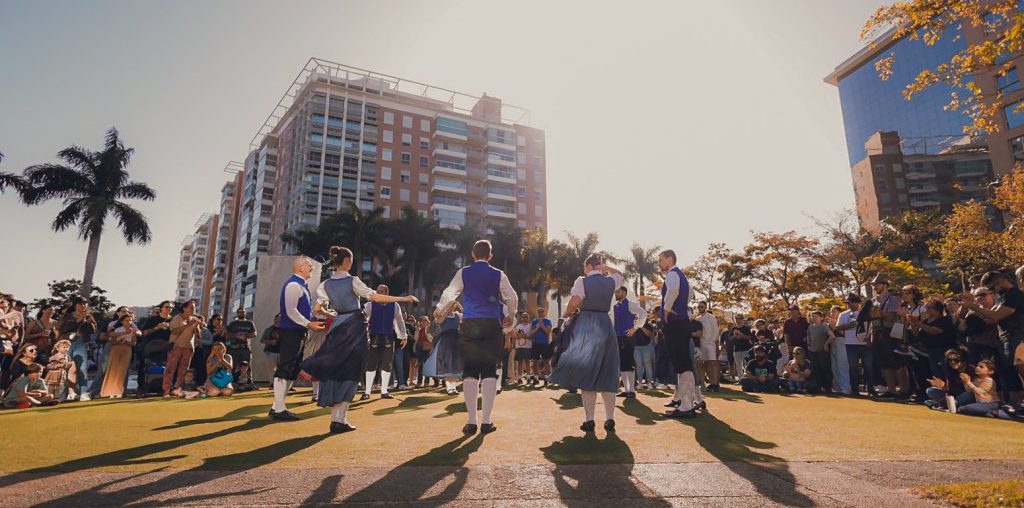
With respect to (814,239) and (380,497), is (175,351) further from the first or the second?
(814,239)

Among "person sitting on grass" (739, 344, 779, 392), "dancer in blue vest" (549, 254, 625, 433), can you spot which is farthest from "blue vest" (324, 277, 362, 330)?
"person sitting on grass" (739, 344, 779, 392)

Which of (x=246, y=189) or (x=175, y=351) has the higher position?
(x=246, y=189)

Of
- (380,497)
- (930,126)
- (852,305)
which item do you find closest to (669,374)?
(852,305)

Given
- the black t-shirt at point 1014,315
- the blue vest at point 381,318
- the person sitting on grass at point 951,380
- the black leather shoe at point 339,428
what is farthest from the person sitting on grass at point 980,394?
the blue vest at point 381,318

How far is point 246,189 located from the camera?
89.1 metres

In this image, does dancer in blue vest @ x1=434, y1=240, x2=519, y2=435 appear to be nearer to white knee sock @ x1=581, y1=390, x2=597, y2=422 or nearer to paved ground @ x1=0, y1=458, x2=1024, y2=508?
white knee sock @ x1=581, y1=390, x2=597, y2=422

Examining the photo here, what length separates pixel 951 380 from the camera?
8.66 m

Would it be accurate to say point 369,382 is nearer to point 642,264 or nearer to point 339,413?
point 339,413

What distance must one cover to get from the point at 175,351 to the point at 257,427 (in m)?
6.92

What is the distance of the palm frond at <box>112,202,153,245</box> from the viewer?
1385 inches

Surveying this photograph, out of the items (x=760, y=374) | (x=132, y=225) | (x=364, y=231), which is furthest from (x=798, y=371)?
(x=364, y=231)

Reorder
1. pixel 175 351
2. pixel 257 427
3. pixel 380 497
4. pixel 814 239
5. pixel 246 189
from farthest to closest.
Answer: pixel 246 189 → pixel 814 239 → pixel 175 351 → pixel 257 427 → pixel 380 497

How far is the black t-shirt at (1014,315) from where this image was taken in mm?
7648

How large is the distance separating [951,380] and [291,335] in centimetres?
1043
